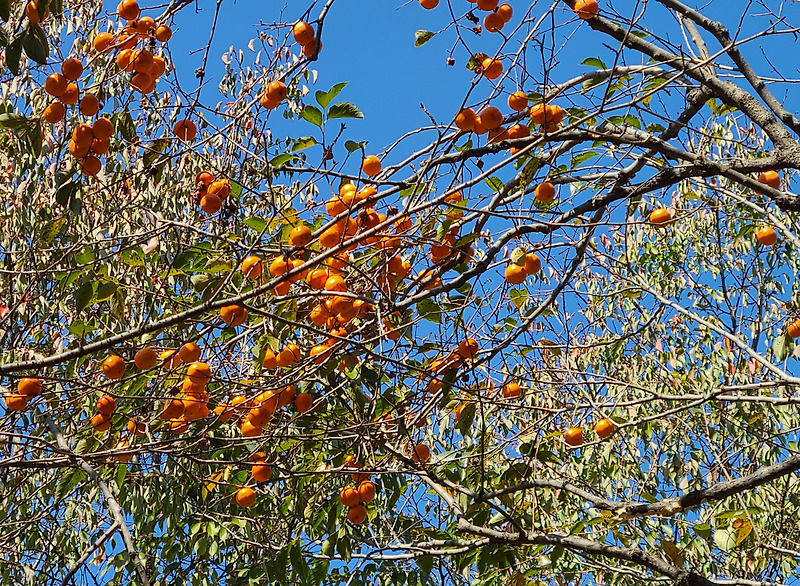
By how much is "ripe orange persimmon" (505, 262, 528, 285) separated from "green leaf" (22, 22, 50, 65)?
1198 mm

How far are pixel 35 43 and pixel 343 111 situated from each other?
2.39 ft

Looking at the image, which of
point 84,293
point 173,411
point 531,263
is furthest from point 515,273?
point 84,293

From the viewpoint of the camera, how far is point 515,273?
7.01ft

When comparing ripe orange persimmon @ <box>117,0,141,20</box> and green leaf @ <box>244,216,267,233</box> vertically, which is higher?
ripe orange persimmon @ <box>117,0,141,20</box>

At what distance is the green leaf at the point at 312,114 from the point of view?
2.05 m

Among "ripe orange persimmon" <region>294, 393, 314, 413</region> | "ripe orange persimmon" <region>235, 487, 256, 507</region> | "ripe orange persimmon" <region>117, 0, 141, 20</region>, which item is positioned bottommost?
"ripe orange persimmon" <region>235, 487, 256, 507</region>

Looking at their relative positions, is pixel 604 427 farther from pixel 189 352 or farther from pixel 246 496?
pixel 189 352

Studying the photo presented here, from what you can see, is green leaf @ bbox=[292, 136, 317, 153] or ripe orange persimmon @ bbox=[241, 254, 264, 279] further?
green leaf @ bbox=[292, 136, 317, 153]

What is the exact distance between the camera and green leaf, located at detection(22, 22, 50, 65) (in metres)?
1.69

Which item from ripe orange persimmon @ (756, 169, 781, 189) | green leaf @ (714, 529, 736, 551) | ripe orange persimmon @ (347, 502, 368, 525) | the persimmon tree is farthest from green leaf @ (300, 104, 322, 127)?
green leaf @ (714, 529, 736, 551)

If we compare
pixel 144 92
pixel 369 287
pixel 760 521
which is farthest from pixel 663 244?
pixel 144 92

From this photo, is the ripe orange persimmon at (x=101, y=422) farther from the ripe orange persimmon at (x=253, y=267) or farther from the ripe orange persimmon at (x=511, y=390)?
Answer: the ripe orange persimmon at (x=511, y=390)

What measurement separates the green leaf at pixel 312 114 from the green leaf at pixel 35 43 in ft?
2.00

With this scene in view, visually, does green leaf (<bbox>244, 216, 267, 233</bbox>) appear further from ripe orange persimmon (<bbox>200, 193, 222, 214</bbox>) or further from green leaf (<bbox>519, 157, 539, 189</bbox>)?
green leaf (<bbox>519, 157, 539, 189</bbox>)
